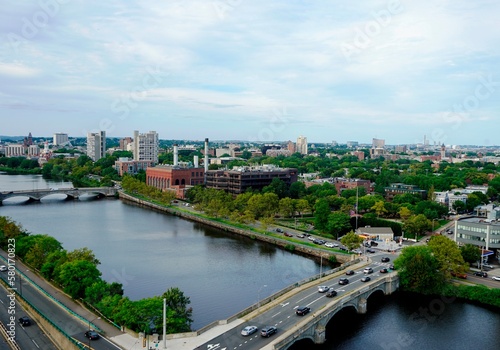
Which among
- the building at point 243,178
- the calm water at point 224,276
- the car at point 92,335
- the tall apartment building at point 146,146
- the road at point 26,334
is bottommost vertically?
the calm water at point 224,276

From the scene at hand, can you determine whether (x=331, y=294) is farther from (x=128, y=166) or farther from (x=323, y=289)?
(x=128, y=166)

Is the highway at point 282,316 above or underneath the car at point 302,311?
underneath

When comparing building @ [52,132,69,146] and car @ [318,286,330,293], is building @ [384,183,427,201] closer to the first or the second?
car @ [318,286,330,293]

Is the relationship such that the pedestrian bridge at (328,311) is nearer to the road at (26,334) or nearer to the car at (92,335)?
the car at (92,335)

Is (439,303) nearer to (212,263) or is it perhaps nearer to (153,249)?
(212,263)

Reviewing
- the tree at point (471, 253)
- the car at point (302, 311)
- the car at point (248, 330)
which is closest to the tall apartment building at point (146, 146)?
the tree at point (471, 253)

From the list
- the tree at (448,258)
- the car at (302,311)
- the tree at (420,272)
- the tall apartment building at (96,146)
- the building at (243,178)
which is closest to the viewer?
the car at (302,311)

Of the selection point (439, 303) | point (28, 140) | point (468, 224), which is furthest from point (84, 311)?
point (28, 140)
